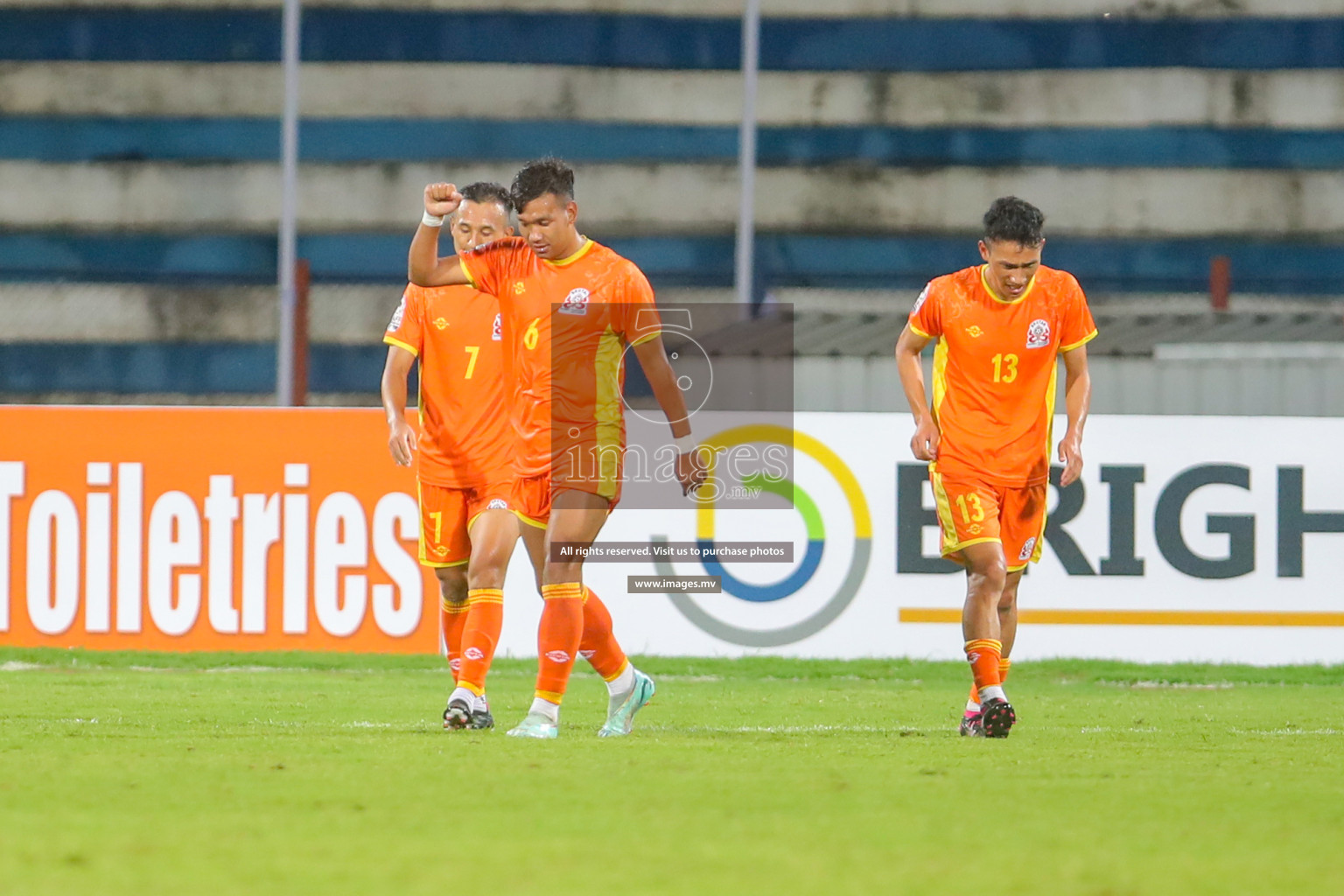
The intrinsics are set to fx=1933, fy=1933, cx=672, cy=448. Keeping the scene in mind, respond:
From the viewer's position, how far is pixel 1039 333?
8039 mm

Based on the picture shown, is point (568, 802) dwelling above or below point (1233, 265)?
below

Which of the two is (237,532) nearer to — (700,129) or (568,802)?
(568,802)

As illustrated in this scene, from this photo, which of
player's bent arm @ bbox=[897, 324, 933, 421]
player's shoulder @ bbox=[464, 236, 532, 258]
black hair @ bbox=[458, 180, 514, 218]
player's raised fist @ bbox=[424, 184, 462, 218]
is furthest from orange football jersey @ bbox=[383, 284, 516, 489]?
player's bent arm @ bbox=[897, 324, 933, 421]

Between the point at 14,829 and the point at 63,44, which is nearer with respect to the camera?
the point at 14,829

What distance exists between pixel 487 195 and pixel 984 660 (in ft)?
9.36

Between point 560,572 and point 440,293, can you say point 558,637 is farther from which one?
point 440,293

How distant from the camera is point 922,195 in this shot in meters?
26.0

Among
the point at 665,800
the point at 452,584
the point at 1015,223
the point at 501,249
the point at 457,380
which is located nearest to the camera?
the point at 665,800

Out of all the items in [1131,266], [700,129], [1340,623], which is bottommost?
[1340,623]

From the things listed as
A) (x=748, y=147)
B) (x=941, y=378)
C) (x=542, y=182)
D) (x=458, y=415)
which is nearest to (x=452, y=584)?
(x=458, y=415)

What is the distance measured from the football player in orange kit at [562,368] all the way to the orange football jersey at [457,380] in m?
0.91

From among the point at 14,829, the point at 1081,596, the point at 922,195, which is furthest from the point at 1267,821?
the point at 922,195

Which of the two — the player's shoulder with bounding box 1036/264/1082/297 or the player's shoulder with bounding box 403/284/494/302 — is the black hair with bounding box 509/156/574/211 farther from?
the player's shoulder with bounding box 1036/264/1082/297

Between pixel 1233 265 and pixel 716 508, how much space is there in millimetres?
16397
